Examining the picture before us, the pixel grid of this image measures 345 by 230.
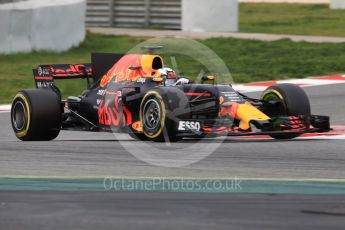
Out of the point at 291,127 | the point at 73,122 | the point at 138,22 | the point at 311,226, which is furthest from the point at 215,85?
the point at 138,22

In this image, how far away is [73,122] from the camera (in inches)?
511

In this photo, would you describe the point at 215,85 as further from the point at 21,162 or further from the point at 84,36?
the point at 84,36

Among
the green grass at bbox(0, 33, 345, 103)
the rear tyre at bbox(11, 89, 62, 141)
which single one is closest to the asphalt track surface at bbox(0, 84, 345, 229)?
the rear tyre at bbox(11, 89, 62, 141)

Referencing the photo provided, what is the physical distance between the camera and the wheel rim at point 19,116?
12547 mm

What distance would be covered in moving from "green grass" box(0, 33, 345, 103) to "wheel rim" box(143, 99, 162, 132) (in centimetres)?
695

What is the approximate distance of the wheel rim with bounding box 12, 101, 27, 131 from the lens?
1255cm

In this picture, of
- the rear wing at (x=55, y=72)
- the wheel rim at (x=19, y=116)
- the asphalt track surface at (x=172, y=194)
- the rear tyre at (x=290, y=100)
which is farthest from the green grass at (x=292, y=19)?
the asphalt track surface at (x=172, y=194)

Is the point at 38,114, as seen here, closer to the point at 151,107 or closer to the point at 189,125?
the point at 151,107

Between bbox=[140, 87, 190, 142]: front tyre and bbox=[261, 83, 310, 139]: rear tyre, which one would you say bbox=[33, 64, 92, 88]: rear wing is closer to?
bbox=[140, 87, 190, 142]: front tyre

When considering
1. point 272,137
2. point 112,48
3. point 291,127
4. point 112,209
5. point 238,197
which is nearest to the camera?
point 112,209

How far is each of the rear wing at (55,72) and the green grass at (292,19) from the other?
16.9m

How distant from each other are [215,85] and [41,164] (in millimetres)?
2717

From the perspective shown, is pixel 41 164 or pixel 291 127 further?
pixel 291 127

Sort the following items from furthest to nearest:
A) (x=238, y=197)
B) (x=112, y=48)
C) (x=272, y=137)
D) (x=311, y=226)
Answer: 1. (x=112, y=48)
2. (x=272, y=137)
3. (x=238, y=197)
4. (x=311, y=226)
